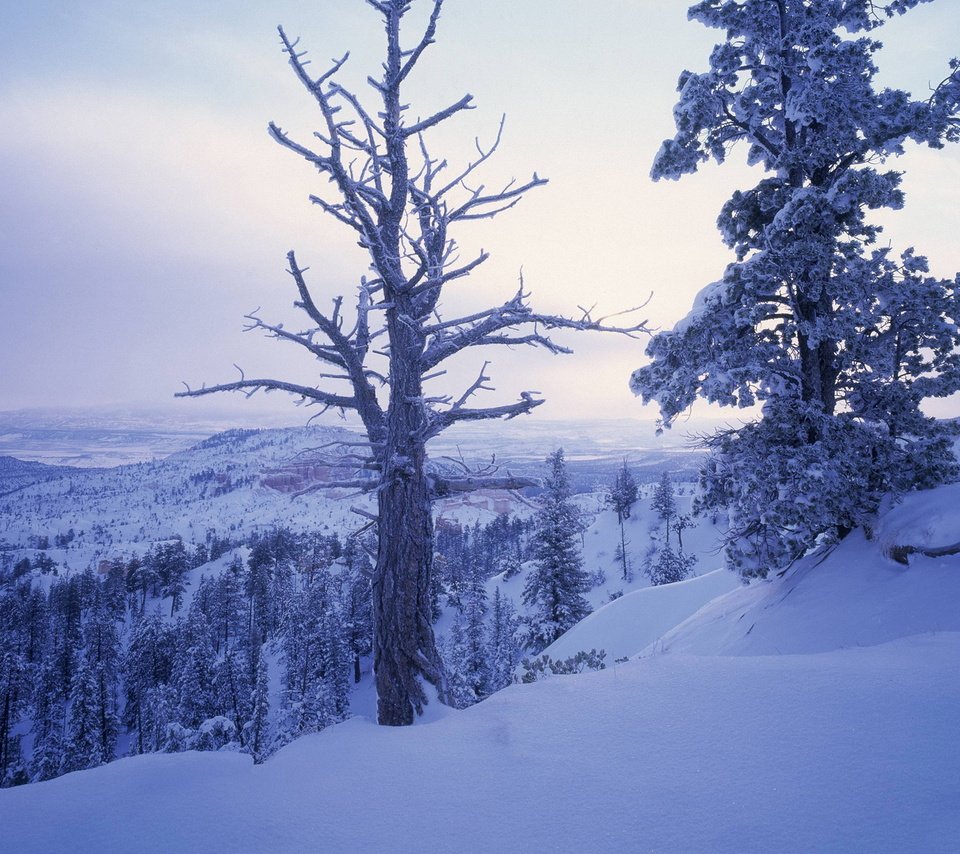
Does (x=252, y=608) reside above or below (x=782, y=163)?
below

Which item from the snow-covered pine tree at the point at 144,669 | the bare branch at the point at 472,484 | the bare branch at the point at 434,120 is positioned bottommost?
the snow-covered pine tree at the point at 144,669

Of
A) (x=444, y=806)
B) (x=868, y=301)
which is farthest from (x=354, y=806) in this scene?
(x=868, y=301)

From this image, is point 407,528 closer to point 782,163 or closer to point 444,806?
point 444,806

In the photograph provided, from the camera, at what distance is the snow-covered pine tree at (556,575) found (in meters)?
23.4

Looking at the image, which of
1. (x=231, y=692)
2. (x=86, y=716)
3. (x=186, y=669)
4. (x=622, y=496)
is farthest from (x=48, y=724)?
(x=622, y=496)

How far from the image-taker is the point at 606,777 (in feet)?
9.00

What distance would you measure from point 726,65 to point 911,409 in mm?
6492

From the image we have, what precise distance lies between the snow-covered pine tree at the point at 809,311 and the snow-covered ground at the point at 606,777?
3735mm

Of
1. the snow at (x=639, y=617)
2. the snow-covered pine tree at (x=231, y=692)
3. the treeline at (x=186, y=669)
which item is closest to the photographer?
the snow at (x=639, y=617)

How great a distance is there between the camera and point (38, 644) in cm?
6362

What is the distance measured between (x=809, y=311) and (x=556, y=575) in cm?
1771

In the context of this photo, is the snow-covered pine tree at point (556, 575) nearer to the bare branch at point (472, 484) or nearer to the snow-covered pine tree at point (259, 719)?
the bare branch at point (472, 484)

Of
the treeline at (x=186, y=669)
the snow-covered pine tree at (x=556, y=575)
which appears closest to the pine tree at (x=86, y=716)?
the treeline at (x=186, y=669)

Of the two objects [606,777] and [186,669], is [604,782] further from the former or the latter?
[186,669]
